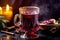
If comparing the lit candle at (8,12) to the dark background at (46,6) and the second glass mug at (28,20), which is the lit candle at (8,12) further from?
the second glass mug at (28,20)

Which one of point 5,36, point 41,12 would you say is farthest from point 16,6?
point 5,36

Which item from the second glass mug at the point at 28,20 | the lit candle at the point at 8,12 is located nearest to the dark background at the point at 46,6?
the lit candle at the point at 8,12

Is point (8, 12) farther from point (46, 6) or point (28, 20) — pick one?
point (28, 20)

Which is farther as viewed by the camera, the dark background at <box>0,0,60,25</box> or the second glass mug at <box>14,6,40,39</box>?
the dark background at <box>0,0,60,25</box>

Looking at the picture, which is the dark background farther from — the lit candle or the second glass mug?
the second glass mug

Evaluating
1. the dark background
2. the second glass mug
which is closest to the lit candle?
the dark background

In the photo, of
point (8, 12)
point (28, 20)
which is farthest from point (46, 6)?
point (28, 20)

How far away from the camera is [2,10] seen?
136cm

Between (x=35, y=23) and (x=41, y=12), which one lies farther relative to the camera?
(x=41, y=12)

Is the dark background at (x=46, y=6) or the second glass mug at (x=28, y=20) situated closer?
the second glass mug at (x=28, y=20)

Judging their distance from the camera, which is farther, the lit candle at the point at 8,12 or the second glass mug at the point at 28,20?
the lit candle at the point at 8,12

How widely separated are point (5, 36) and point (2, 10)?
467mm

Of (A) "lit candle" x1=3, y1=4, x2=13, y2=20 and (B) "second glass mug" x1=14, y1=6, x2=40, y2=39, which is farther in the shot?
(A) "lit candle" x1=3, y1=4, x2=13, y2=20

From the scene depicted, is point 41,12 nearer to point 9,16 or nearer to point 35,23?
point 9,16
